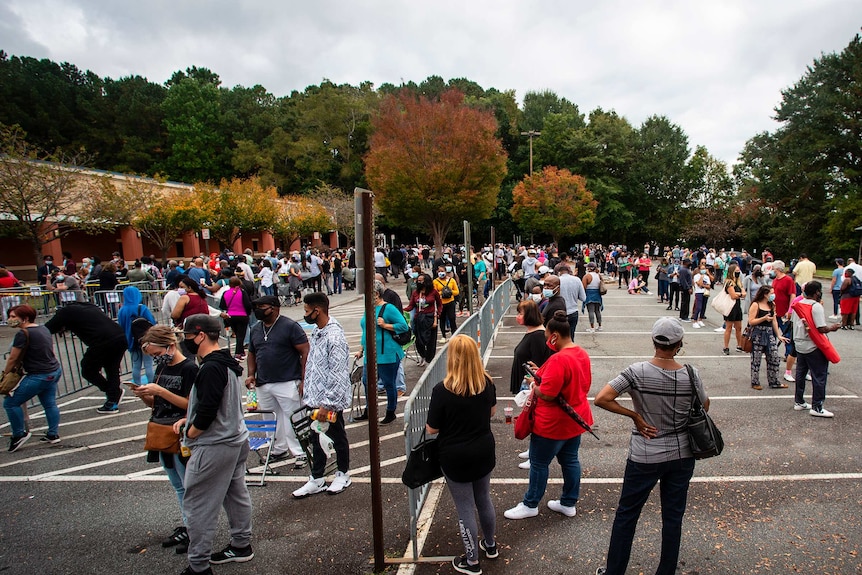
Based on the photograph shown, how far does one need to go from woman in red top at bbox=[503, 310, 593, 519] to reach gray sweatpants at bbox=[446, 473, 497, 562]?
2.34ft

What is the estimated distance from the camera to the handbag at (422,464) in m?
3.51

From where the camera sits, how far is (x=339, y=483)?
4926mm

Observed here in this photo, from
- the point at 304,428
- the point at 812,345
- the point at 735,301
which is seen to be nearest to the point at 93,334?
the point at 304,428

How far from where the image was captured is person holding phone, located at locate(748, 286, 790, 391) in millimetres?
7461

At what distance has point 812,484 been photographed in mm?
4707

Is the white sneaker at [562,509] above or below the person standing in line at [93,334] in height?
below

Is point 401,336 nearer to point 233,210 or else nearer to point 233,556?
point 233,556

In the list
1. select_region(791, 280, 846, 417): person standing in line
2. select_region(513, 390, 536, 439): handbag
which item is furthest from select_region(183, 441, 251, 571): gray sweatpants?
select_region(791, 280, 846, 417): person standing in line

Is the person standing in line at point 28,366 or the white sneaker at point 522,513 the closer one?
the white sneaker at point 522,513

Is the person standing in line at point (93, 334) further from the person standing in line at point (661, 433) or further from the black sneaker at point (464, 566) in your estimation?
the person standing in line at point (661, 433)

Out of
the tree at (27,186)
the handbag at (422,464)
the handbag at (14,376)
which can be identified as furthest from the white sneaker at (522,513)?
the tree at (27,186)

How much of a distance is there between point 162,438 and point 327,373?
1.40m

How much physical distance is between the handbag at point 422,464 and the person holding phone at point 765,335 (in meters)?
6.24

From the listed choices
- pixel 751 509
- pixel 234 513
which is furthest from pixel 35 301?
pixel 751 509
